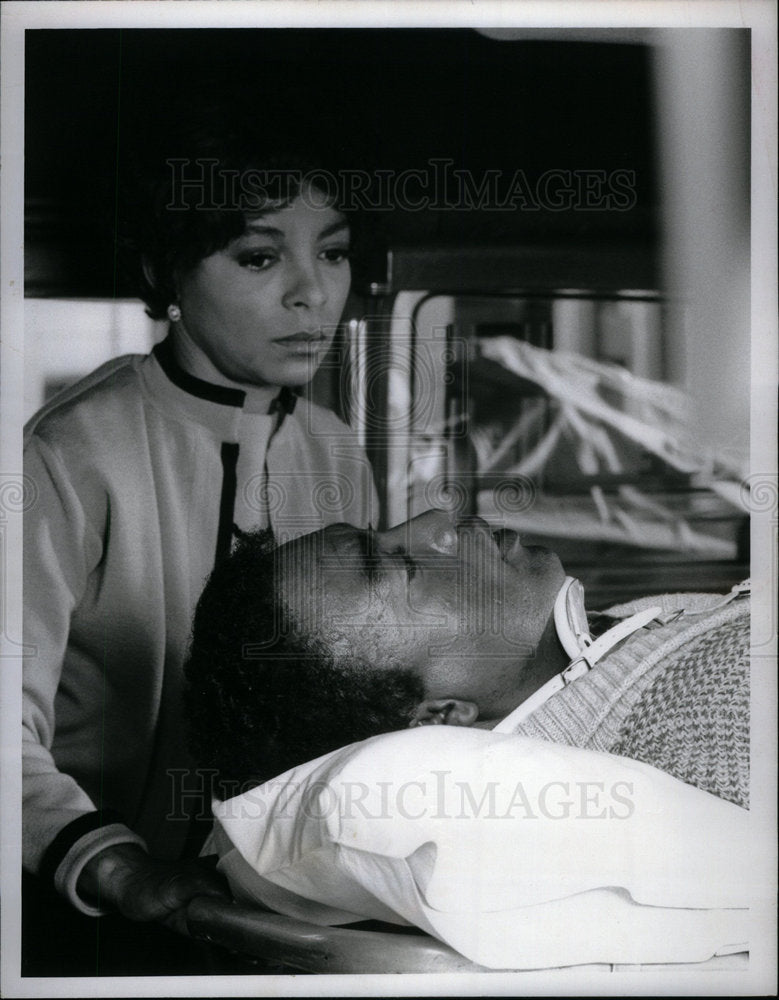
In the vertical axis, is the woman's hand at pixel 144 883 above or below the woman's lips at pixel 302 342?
below

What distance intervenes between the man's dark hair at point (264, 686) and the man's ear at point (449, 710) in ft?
0.09

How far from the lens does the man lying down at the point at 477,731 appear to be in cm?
162

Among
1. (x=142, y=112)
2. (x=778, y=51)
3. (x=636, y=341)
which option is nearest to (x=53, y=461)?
(x=142, y=112)

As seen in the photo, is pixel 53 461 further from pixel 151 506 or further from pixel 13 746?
pixel 13 746

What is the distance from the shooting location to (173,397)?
1.66 meters

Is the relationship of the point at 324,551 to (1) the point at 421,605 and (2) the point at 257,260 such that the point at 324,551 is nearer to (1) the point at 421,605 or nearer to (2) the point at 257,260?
(1) the point at 421,605

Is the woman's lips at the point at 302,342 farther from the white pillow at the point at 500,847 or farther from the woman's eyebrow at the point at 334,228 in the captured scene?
the white pillow at the point at 500,847

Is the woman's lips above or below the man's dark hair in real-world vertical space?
above

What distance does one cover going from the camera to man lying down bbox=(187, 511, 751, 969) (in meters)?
1.62

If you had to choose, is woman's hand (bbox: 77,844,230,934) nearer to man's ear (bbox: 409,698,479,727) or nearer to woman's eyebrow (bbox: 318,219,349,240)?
man's ear (bbox: 409,698,479,727)

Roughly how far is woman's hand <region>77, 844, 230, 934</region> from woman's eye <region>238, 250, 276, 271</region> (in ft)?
2.96
